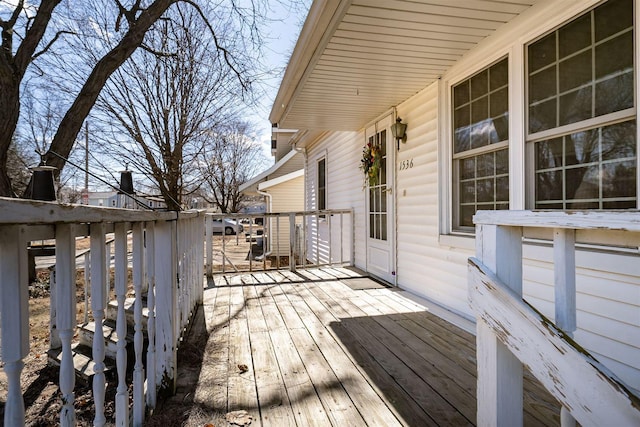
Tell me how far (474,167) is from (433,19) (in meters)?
1.36

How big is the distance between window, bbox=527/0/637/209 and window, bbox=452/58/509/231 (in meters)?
0.31

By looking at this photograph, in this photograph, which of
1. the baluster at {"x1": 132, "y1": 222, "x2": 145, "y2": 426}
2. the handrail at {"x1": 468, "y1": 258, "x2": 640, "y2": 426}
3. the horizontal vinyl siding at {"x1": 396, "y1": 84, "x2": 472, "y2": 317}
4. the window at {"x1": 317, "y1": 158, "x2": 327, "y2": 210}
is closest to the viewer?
the handrail at {"x1": 468, "y1": 258, "x2": 640, "y2": 426}

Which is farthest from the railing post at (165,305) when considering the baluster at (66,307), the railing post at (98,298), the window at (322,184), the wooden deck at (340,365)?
the window at (322,184)

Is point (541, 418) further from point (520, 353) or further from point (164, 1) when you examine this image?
point (164, 1)

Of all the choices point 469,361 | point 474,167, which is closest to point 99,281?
point 469,361

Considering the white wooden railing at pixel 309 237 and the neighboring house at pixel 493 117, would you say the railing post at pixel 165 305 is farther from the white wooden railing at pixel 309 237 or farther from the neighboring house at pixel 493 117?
the white wooden railing at pixel 309 237

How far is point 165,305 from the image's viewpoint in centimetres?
187

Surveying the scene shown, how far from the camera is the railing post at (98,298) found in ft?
3.65

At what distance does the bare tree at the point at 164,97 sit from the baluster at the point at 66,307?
539cm

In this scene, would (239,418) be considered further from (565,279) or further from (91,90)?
(91,90)

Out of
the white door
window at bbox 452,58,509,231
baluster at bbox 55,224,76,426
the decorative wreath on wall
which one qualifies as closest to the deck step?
baluster at bbox 55,224,76,426

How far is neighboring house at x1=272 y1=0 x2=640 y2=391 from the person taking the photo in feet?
6.64

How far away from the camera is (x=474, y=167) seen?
3287 mm

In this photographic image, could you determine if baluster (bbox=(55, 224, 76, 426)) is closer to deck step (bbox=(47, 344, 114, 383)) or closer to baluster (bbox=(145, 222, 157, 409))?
Answer: baluster (bbox=(145, 222, 157, 409))
